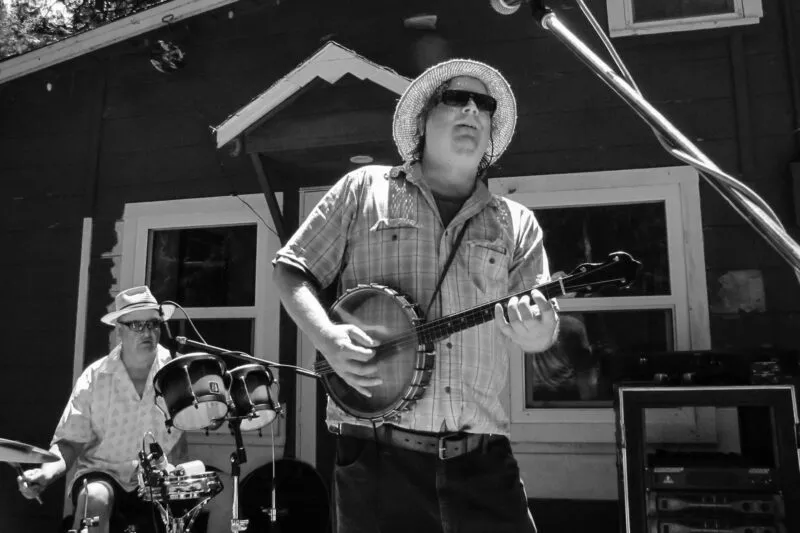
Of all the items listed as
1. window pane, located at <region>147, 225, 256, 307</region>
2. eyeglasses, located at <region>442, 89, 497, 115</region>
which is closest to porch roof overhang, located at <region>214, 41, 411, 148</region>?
window pane, located at <region>147, 225, 256, 307</region>

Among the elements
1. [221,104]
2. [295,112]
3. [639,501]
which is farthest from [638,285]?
[221,104]

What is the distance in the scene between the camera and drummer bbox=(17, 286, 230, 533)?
3.38m

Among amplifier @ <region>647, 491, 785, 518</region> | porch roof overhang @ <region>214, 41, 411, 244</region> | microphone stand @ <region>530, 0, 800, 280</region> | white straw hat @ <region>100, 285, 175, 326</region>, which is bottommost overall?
amplifier @ <region>647, 491, 785, 518</region>

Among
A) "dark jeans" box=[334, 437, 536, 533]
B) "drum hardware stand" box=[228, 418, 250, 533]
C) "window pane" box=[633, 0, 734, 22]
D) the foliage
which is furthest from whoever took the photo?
the foliage

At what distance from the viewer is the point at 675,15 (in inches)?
168

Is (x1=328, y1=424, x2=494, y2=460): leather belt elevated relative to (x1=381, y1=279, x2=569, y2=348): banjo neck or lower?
lower

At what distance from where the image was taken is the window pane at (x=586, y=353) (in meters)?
4.07

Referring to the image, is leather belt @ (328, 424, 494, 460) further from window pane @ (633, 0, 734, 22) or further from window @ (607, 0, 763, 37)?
window pane @ (633, 0, 734, 22)

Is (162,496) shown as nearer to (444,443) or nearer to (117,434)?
(117,434)

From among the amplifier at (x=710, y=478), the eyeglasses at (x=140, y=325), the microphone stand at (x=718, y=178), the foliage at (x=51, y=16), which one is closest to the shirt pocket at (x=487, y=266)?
the microphone stand at (x=718, y=178)

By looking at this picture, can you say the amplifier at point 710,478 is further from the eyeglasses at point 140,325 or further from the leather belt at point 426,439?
the eyeglasses at point 140,325

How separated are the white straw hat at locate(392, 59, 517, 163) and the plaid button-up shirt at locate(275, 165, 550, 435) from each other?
375 mm

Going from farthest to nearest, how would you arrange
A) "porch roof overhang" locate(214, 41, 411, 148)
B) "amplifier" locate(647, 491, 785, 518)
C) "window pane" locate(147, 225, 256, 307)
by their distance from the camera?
"window pane" locate(147, 225, 256, 307) < "porch roof overhang" locate(214, 41, 411, 148) < "amplifier" locate(647, 491, 785, 518)

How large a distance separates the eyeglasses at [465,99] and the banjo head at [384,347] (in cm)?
62
